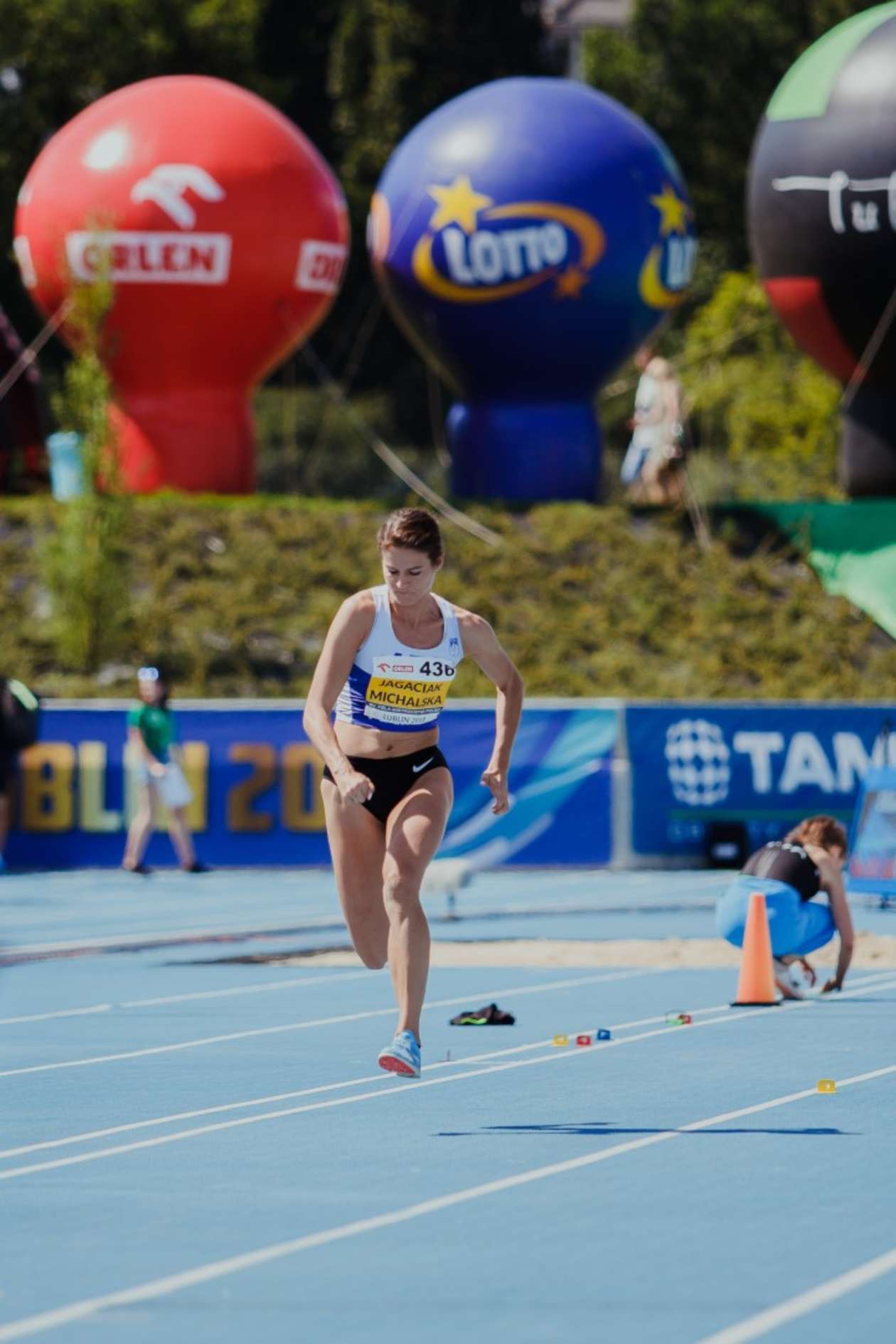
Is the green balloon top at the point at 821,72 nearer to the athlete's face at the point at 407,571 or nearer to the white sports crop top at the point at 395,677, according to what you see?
the white sports crop top at the point at 395,677

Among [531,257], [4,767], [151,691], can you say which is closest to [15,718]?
[4,767]

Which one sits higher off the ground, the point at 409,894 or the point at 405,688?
the point at 405,688

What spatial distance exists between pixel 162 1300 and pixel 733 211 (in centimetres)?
5235

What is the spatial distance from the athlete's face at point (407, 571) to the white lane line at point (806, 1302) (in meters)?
3.60

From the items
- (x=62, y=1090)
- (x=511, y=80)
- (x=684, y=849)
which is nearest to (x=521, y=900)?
(x=684, y=849)

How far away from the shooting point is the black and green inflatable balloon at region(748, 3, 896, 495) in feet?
101

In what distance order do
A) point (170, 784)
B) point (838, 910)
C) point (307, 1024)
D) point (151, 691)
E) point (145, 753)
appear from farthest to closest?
point (145, 753)
point (170, 784)
point (151, 691)
point (838, 910)
point (307, 1024)

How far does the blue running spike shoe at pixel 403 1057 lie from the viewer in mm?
9656

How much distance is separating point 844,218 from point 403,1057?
22943 millimetres

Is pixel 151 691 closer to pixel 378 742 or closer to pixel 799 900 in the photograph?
pixel 799 900

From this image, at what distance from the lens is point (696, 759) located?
81.1 feet

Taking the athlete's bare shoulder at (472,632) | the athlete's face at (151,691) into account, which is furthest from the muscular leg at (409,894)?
the athlete's face at (151,691)

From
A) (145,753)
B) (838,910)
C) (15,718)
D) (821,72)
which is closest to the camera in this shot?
(838,910)

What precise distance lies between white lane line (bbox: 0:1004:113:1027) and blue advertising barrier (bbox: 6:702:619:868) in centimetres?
1083
